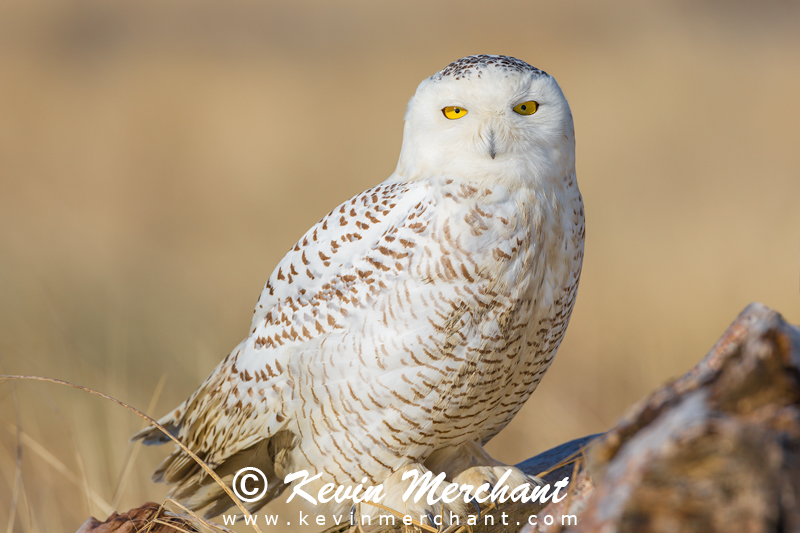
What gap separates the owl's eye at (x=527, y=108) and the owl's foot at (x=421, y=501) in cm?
128

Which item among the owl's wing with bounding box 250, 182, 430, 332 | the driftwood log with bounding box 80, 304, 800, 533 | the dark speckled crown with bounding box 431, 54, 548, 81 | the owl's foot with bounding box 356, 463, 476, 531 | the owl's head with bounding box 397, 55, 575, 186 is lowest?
the owl's foot with bounding box 356, 463, 476, 531

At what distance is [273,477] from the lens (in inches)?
111

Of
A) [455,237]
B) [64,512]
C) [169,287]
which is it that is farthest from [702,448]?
[169,287]

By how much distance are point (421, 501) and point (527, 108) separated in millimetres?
1409

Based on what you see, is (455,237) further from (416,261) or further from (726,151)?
(726,151)

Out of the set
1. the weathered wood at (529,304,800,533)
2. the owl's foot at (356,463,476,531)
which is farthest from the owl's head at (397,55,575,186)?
the weathered wood at (529,304,800,533)

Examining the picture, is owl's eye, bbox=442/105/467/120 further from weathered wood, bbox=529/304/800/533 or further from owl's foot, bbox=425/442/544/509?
weathered wood, bbox=529/304/800/533

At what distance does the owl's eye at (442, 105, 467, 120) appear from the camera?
7.27 feet

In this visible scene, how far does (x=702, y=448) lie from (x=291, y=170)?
9.46 m

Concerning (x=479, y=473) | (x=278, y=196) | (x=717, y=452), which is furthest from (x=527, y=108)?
(x=278, y=196)

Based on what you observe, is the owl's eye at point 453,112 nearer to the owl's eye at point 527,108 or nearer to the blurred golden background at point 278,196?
the owl's eye at point 527,108

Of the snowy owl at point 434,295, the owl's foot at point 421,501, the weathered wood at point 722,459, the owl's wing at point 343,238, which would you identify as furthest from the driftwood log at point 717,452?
the owl's foot at point 421,501

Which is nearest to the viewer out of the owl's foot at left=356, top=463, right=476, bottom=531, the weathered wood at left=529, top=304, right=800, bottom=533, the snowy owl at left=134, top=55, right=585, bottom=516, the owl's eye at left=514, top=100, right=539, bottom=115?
the weathered wood at left=529, top=304, right=800, bottom=533

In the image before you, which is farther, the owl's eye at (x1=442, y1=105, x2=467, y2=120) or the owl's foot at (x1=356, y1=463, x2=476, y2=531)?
the owl's foot at (x1=356, y1=463, x2=476, y2=531)
